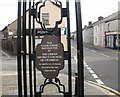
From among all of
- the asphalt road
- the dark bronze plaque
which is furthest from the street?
the dark bronze plaque

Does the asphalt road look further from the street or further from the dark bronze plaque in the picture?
the dark bronze plaque

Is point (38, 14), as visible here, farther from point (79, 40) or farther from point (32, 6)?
point (79, 40)

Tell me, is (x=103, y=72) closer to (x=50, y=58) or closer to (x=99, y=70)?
(x=99, y=70)

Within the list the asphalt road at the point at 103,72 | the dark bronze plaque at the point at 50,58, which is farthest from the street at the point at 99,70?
the dark bronze plaque at the point at 50,58

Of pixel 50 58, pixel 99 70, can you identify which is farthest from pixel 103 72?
pixel 50 58

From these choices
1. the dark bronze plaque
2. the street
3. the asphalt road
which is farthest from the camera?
the street

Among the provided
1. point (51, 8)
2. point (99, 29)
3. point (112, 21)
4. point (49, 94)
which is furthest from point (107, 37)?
point (49, 94)

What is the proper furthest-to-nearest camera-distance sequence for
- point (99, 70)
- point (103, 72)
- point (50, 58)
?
point (99, 70)
point (103, 72)
point (50, 58)

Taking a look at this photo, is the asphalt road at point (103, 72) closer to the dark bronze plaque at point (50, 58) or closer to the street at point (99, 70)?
the street at point (99, 70)

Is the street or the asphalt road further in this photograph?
the street

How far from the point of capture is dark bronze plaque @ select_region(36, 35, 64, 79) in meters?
3.40

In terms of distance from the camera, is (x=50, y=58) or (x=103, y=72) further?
(x=103, y=72)

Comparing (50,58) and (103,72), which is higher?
(50,58)

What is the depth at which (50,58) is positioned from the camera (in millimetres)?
3410
